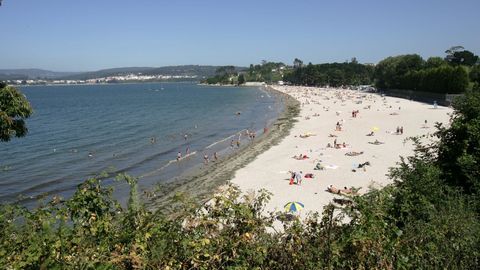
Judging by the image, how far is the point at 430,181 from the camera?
11.0 meters

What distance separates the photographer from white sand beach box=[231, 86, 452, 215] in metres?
25.9

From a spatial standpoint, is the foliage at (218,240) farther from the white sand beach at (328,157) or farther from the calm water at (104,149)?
the calm water at (104,149)

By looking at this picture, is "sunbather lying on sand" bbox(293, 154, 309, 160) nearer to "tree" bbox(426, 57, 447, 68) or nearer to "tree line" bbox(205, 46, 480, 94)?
"tree line" bbox(205, 46, 480, 94)

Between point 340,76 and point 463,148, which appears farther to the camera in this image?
point 340,76

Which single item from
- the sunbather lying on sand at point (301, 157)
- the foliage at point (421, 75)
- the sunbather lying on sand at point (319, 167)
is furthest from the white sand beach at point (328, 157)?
the foliage at point (421, 75)

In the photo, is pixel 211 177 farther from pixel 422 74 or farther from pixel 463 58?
pixel 463 58

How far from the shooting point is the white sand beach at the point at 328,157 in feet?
84.9

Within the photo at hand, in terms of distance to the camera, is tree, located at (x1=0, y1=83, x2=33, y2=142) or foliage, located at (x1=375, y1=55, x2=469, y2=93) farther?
foliage, located at (x1=375, y1=55, x2=469, y2=93)

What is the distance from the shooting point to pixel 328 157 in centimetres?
3569

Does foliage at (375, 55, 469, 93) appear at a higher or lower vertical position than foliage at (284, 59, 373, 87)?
higher

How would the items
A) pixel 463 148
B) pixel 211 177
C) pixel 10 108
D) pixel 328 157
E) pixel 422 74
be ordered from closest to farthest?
pixel 10 108
pixel 463 148
pixel 211 177
pixel 328 157
pixel 422 74

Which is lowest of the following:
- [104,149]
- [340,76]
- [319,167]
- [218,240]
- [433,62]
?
[104,149]

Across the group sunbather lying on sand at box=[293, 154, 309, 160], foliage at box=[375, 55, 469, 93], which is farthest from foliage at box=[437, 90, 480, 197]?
foliage at box=[375, 55, 469, 93]

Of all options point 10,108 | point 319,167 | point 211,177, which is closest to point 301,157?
point 319,167
